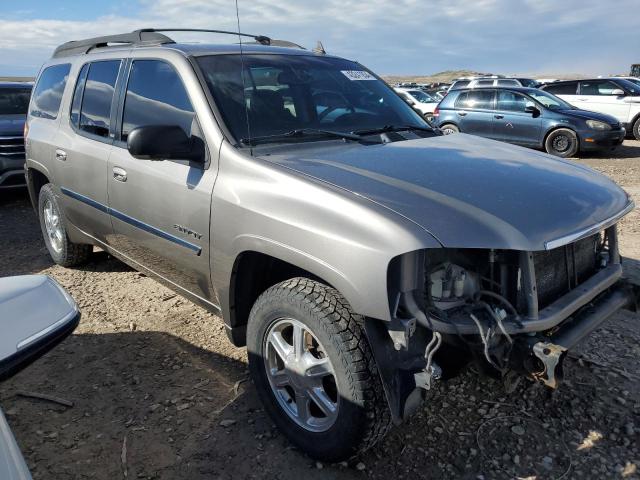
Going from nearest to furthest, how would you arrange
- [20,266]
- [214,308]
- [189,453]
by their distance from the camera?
[189,453] < [214,308] < [20,266]

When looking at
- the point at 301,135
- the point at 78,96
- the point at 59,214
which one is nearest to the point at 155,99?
the point at 301,135

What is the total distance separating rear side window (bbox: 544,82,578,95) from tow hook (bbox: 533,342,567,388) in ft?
50.1

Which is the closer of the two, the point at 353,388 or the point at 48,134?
the point at 353,388

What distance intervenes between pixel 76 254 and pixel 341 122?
3012 mm

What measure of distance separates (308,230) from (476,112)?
11.6 meters

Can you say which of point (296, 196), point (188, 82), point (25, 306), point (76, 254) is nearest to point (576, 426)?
point (296, 196)

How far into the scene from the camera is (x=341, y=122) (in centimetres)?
338

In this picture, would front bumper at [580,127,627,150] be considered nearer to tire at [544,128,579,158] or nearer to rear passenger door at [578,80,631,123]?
tire at [544,128,579,158]

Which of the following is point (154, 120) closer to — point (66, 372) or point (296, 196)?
point (296, 196)

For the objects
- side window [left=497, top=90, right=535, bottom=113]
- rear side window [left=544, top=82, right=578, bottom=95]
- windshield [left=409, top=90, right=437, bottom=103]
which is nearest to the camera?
side window [left=497, top=90, right=535, bottom=113]

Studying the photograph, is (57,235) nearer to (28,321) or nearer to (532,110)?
(28,321)

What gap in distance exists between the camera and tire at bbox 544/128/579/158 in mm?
11688

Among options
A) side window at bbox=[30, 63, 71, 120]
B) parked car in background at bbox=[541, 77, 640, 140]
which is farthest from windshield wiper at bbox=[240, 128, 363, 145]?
parked car in background at bbox=[541, 77, 640, 140]

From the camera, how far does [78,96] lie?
4.31 meters
